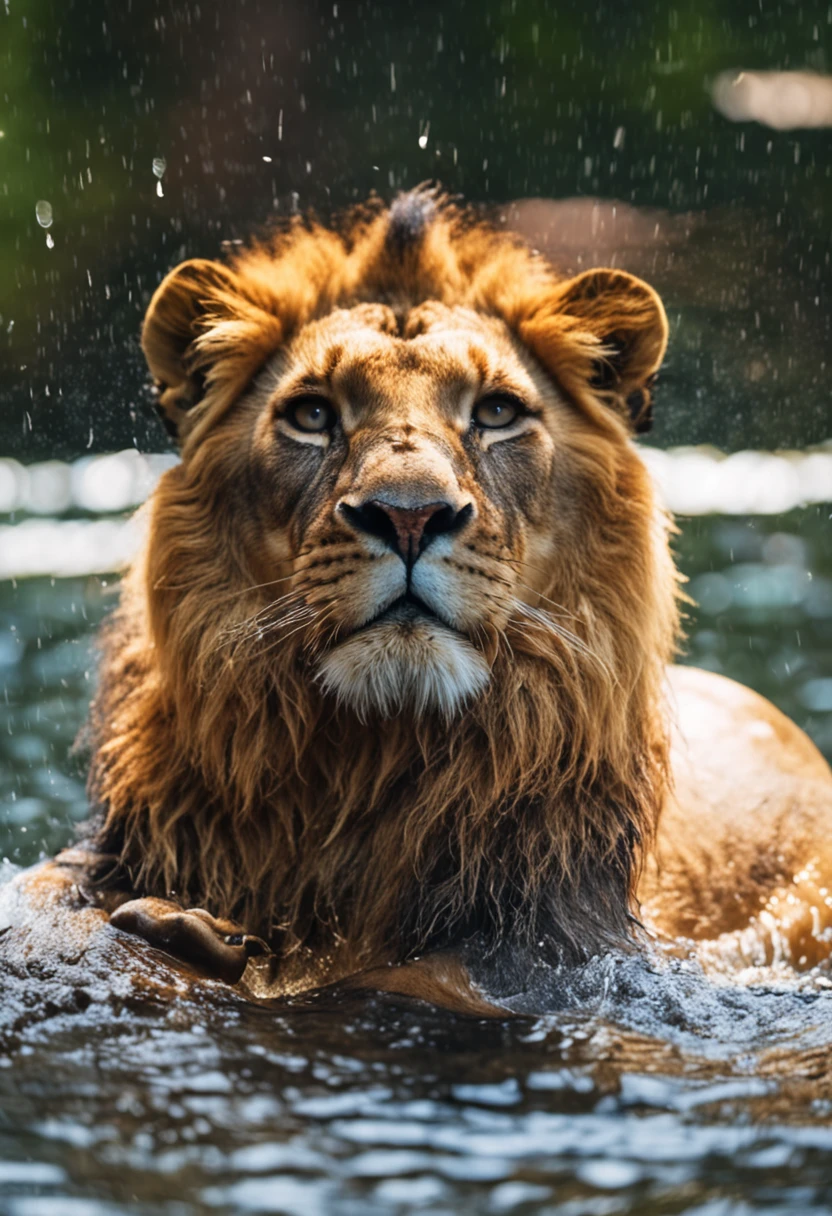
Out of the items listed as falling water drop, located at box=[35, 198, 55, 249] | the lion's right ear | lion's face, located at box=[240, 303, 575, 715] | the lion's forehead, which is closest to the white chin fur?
lion's face, located at box=[240, 303, 575, 715]

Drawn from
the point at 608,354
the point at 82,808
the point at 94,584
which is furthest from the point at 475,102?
the point at 608,354

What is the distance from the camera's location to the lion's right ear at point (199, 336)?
393cm

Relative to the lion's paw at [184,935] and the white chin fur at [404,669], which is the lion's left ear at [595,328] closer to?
the white chin fur at [404,669]

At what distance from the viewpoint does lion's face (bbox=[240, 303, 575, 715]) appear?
3264mm

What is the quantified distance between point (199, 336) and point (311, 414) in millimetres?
462

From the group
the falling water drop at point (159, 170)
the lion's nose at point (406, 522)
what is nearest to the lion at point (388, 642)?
the lion's nose at point (406, 522)

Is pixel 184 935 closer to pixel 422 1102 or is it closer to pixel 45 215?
pixel 422 1102

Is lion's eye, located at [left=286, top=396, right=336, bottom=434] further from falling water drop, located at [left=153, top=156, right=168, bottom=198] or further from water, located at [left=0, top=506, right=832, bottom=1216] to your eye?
falling water drop, located at [left=153, top=156, right=168, bottom=198]

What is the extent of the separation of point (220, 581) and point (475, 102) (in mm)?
10655

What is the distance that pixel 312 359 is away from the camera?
12.5 feet

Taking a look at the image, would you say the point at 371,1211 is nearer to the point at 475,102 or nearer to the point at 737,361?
the point at 737,361

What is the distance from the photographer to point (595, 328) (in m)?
4.03

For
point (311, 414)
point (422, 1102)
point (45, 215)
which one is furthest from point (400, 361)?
point (45, 215)

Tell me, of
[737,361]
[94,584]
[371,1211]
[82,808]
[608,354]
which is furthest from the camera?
[737,361]
